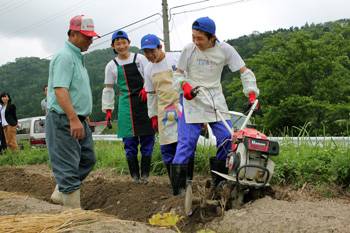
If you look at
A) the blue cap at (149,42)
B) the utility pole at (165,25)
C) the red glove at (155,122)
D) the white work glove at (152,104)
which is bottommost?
the red glove at (155,122)

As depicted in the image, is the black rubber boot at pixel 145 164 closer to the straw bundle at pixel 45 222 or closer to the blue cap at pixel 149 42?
the blue cap at pixel 149 42

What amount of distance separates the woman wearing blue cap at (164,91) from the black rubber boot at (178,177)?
2.90 ft

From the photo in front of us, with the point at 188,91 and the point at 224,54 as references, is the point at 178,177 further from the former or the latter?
the point at 224,54

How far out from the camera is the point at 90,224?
8.87 ft

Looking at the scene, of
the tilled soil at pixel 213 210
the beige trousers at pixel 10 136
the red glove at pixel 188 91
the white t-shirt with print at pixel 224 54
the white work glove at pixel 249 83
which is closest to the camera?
the tilled soil at pixel 213 210

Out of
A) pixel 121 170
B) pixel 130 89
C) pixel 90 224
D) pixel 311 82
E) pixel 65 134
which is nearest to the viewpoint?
pixel 90 224

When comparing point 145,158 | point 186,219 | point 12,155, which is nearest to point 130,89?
point 145,158

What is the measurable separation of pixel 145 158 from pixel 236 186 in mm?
2721

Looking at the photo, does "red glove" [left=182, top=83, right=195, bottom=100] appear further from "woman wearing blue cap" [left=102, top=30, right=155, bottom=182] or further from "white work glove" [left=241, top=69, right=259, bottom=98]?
"woman wearing blue cap" [left=102, top=30, right=155, bottom=182]

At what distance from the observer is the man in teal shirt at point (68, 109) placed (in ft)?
12.1

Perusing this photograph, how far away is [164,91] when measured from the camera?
5.20m

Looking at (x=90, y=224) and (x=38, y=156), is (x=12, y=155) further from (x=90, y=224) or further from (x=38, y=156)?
(x=90, y=224)

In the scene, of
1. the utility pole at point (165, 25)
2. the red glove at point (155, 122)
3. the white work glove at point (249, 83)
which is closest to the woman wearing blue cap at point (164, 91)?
the red glove at point (155, 122)

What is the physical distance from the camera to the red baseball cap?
385 cm
